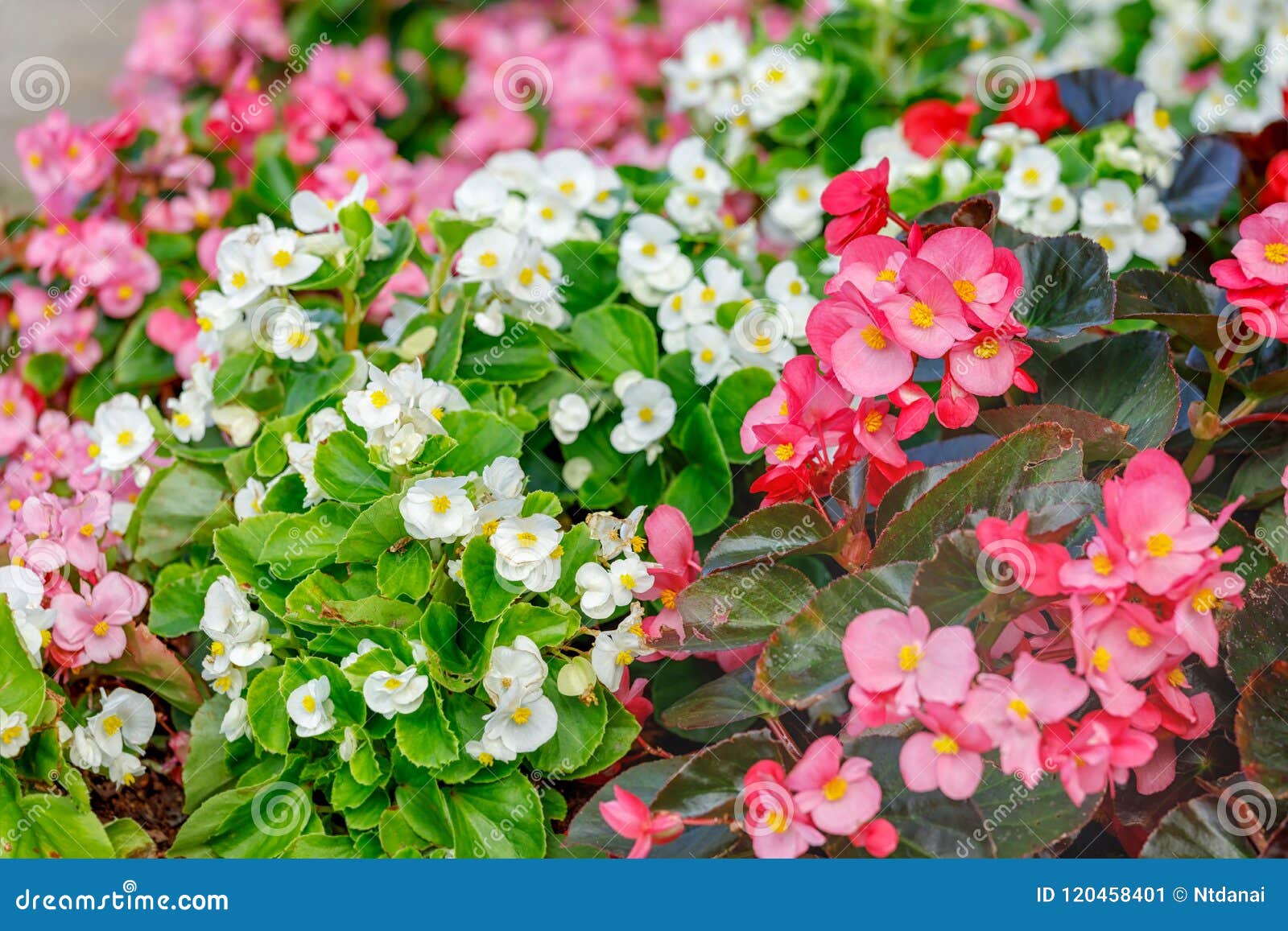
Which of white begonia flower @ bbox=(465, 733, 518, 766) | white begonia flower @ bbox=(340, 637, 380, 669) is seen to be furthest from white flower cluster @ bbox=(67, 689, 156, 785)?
white begonia flower @ bbox=(465, 733, 518, 766)

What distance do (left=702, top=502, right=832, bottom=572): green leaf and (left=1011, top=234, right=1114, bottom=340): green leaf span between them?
0.84ft

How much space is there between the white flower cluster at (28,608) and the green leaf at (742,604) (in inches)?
21.6

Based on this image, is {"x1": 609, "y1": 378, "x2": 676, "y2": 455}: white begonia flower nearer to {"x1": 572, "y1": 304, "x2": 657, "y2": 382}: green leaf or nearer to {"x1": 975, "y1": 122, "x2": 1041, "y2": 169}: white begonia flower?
{"x1": 572, "y1": 304, "x2": 657, "y2": 382}: green leaf

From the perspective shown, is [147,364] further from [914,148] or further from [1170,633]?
[1170,633]

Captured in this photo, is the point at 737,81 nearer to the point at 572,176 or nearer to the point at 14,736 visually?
the point at 572,176

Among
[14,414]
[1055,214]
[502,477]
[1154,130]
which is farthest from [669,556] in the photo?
[14,414]

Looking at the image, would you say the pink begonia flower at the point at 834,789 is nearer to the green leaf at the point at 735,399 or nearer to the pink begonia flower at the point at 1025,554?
the pink begonia flower at the point at 1025,554

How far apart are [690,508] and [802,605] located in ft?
0.85

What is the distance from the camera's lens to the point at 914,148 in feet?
5.20

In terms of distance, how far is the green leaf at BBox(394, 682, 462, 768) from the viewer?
0.89 meters

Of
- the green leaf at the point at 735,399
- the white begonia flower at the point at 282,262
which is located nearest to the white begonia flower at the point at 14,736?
the white begonia flower at the point at 282,262

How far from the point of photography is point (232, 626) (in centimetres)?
96

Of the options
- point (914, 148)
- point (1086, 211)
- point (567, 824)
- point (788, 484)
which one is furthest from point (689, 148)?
point (567, 824)

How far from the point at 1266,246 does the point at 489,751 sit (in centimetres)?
75
